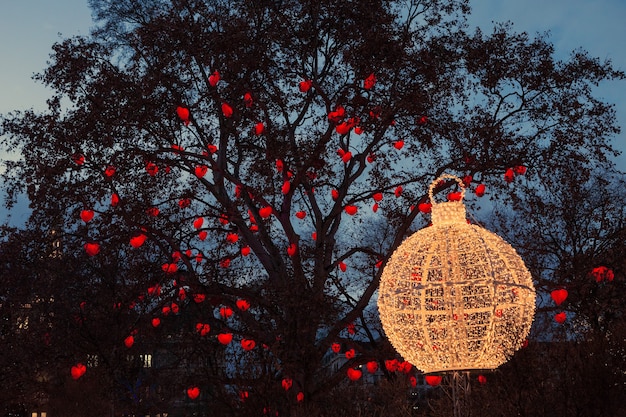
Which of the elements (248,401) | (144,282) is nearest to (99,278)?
(144,282)

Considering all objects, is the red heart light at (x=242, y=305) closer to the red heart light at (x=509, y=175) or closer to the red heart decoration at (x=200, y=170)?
the red heart decoration at (x=200, y=170)

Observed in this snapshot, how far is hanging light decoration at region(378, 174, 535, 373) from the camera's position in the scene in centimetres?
882

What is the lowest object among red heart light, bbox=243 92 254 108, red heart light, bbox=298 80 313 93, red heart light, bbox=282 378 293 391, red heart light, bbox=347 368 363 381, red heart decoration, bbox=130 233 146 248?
red heart light, bbox=282 378 293 391

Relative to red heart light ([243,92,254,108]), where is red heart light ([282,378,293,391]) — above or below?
below

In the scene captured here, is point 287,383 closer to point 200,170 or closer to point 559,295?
point 559,295

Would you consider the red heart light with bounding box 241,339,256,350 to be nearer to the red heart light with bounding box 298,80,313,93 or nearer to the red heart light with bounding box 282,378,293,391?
the red heart light with bounding box 282,378,293,391

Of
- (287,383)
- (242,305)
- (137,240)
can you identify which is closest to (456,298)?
(287,383)

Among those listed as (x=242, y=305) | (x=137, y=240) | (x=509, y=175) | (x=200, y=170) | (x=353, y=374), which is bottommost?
(x=353, y=374)

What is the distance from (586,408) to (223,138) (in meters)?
8.76

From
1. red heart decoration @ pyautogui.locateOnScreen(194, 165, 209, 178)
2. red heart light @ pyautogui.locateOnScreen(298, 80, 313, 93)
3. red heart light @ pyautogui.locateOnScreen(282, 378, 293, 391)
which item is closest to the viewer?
red heart light @ pyautogui.locateOnScreen(282, 378, 293, 391)

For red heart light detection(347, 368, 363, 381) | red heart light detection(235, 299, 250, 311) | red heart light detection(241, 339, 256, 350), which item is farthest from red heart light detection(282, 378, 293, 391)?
red heart light detection(235, 299, 250, 311)

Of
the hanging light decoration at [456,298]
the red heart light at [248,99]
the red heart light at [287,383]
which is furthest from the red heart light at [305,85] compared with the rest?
the hanging light decoration at [456,298]

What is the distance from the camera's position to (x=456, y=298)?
8.82 meters

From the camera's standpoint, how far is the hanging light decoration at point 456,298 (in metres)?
8.82
